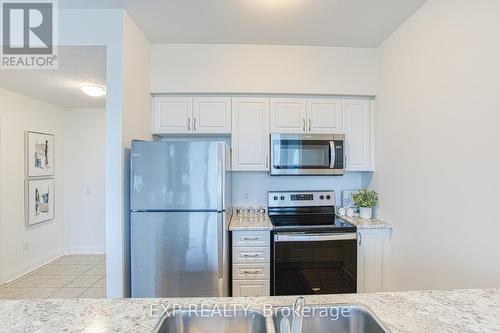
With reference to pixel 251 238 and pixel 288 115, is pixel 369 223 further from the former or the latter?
pixel 288 115

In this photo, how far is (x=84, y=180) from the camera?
4.20m

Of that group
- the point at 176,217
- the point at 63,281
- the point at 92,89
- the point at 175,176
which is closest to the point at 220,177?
the point at 175,176

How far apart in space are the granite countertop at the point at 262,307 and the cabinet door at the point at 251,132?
1.70 m

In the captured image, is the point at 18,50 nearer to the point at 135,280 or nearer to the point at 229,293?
the point at 135,280

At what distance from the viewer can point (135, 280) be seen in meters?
2.01

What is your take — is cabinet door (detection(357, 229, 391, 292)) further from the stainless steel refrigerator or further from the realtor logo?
the realtor logo

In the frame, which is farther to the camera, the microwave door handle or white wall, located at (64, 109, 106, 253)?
white wall, located at (64, 109, 106, 253)

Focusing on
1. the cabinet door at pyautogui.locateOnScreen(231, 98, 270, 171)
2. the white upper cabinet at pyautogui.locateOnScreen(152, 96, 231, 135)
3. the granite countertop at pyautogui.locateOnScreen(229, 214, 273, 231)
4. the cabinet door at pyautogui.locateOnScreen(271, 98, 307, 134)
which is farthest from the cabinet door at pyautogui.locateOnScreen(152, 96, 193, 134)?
the granite countertop at pyautogui.locateOnScreen(229, 214, 273, 231)

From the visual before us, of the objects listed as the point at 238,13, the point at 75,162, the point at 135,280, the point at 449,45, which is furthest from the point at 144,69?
the point at 75,162

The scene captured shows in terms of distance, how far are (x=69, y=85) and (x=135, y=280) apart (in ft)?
8.12

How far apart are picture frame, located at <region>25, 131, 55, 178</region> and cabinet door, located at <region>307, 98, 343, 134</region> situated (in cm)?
370

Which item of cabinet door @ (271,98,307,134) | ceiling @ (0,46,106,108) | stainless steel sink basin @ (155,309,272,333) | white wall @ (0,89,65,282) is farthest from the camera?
white wall @ (0,89,65,282)

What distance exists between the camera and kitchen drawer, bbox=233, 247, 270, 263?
232 centimetres

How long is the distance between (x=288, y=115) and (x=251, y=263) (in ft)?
4.89
